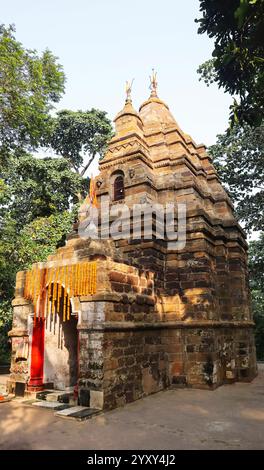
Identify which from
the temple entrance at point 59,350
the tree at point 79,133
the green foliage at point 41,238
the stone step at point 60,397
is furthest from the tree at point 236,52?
the tree at point 79,133

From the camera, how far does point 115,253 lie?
8734mm

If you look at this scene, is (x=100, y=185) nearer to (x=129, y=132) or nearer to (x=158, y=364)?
(x=129, y=132)

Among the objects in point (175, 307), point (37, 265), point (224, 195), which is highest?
point (224, 195)

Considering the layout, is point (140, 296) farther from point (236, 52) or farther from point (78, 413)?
point (236, 52)

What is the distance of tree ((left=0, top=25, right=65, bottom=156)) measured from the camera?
11.4 metres

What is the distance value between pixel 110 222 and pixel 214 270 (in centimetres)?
382

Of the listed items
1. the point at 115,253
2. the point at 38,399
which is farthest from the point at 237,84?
the point at 38,399

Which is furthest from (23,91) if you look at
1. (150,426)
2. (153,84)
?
(150,426)

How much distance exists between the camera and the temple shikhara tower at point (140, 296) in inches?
284

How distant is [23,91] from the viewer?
12.2 metres

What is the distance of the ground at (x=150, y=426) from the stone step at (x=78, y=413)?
→ 102 mm

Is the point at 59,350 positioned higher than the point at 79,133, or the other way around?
the point at 79,133

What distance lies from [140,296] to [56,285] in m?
2.14

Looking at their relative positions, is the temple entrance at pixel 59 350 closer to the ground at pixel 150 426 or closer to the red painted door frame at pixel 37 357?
the red painted door frame at pixel 37 357
